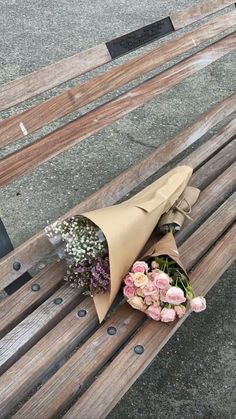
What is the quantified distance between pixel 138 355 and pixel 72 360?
0.19 metres

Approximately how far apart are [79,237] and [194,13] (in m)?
1.37

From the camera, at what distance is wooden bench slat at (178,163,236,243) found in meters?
2.14

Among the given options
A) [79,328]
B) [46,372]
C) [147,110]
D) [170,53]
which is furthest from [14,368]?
[147,110]

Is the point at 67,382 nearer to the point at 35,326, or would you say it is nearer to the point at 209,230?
the point at 35,326

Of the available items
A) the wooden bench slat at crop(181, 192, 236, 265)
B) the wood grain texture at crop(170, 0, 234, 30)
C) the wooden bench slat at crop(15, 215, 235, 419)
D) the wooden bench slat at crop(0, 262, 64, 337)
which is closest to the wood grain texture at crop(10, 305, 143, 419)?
the wooden bench slat at crop(15, 215, 235, 419)

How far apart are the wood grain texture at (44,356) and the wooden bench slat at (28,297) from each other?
0.39 ft

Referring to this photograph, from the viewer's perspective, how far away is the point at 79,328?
1.71m

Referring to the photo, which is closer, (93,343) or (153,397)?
(93,343)

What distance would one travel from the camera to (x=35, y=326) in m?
1.71

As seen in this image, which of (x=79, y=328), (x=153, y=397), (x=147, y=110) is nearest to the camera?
(x=79, y=328)

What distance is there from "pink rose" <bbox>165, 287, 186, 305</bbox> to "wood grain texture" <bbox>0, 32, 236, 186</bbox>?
668 millimetres

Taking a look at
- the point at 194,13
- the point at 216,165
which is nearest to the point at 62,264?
the point at 216,165

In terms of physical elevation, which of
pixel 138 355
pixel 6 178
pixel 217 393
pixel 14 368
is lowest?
pixel 217 393

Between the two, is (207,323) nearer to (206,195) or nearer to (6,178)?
(206,195)
